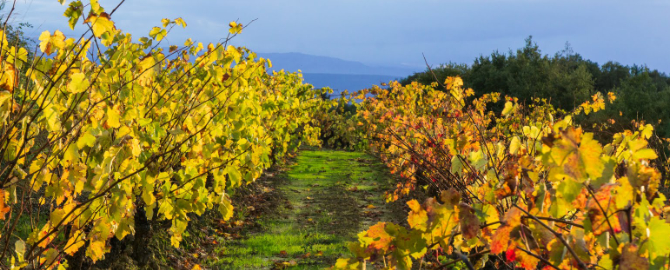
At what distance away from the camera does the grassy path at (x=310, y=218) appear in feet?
21.4

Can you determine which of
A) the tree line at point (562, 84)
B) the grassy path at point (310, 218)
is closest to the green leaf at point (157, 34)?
the grassy path at point (310, 218)

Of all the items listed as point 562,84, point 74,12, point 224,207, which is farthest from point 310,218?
point 562,84

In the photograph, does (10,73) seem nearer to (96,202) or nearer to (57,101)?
(57,101)

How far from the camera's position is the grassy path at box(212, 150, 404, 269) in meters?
6.54

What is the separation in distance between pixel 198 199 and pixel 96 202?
0.95 meters

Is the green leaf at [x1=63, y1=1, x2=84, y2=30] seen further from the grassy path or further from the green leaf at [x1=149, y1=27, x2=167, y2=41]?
the grassy path

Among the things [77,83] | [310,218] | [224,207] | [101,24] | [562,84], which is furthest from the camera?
[562,84]

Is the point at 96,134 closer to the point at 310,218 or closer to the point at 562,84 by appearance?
the point at 310,218

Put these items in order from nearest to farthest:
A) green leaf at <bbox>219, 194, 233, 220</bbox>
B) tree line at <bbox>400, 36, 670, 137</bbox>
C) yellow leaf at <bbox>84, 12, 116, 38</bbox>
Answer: yellow leaf at <bbox>84, 12, 116, 38</bbox> < green leaf at <bbox>219, 194, 233, 220</bbox> < tree line at <bbox>400, 36, 670, 137</bbox>

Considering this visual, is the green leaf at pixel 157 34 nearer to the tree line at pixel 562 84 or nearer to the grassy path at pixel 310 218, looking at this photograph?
the grassy path at pixel 310 218

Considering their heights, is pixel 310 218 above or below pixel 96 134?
below

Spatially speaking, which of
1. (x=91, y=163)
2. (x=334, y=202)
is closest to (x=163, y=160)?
(x=91, y=163)

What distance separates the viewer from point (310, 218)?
8.81 m

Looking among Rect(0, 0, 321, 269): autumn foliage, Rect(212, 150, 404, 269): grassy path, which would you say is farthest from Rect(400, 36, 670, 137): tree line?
Rect(0, 0, 321, 269): autumn foliage
